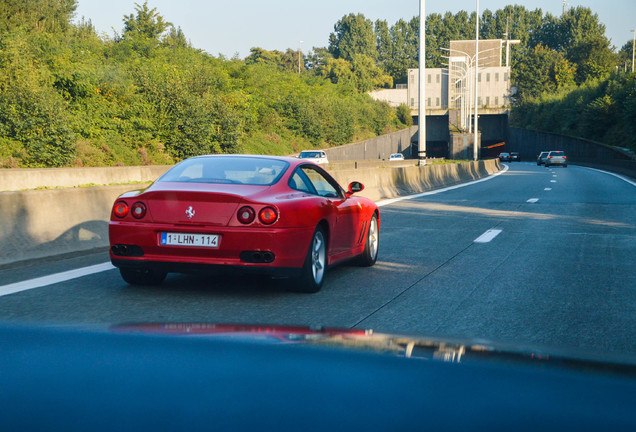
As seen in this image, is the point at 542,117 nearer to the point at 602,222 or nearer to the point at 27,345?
the point at 602,222

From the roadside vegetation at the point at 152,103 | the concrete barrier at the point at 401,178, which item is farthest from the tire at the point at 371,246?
the roadside vegetation at the point at 152,103

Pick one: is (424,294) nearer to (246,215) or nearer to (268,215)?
(268,215)

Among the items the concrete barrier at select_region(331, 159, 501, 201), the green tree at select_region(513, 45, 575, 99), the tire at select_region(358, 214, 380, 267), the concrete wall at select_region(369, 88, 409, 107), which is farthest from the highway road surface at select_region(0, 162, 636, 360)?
the green tree at select_region(513, 45, 575, 99)

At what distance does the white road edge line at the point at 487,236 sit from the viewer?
1222cm

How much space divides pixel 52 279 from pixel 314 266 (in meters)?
2.68

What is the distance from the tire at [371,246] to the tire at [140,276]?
8.49 feet

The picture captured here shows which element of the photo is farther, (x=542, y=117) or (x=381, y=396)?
(x=542, y=117)

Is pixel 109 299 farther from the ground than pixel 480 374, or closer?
closer

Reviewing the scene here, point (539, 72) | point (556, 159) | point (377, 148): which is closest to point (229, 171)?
point (556, 159)

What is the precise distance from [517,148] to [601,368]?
118375 mm

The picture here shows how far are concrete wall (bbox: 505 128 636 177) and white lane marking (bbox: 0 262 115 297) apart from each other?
41.0 m

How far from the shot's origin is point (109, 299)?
23.0ft

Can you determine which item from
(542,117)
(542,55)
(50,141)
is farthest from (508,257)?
(542,55)

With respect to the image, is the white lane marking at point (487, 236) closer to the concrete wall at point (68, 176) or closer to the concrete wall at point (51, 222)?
the concrete wall at point (51, 222)
